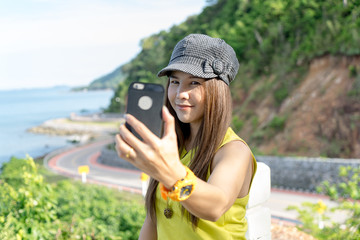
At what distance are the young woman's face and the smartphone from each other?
25cm

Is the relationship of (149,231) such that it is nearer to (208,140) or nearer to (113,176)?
(208,140)

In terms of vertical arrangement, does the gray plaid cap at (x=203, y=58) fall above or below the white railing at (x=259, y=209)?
above

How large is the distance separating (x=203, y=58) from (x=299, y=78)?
19.7 meters

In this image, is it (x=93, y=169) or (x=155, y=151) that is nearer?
(x=155, y=151)

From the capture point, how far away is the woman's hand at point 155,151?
1.01 m

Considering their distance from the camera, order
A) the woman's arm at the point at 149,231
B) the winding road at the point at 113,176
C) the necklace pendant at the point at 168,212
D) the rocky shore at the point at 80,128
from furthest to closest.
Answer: the rocky shore at the point at 80,128
the winding road at the point at 113,176
the woman's arm at the point at 149,231
the necklace pendant at the point at 168,212

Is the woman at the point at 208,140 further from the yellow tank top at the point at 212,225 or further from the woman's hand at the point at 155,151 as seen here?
the woman's hand at the point at 155,151

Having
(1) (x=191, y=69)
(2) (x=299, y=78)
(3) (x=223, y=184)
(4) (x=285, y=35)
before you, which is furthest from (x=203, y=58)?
(4) (x=285, y=35)

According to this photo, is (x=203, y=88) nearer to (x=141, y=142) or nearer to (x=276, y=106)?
(x=141, y=142)

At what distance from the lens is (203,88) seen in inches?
57.0

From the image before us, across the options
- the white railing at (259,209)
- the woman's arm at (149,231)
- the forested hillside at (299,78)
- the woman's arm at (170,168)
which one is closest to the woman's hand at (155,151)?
the woman's arm at (170,168)

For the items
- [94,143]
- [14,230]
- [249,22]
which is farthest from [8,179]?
[94,143]

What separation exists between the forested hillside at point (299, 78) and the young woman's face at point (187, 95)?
15741mm

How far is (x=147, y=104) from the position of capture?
120 centimetres
